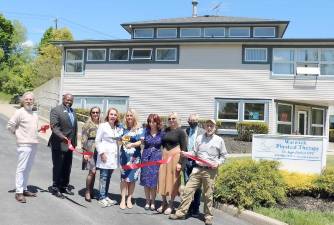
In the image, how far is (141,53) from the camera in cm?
2672

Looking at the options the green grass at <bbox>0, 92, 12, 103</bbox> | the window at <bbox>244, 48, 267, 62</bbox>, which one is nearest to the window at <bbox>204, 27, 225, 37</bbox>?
the window at <bbox>244, 48, 267, 62</bbox>

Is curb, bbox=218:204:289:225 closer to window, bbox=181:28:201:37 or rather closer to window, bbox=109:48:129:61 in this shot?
window, bbox=109:48:129:61

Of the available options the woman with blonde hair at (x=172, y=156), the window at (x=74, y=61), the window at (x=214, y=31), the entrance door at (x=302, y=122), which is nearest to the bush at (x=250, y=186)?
the woman with blonde hair at (x=172, y=156)

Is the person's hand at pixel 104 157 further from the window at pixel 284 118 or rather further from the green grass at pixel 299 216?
the window at pixel 284 118

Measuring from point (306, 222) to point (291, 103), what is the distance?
18664 millimetres

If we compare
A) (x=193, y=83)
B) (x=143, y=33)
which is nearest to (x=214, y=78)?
(x=193, y=83)

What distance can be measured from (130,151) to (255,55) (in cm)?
1794

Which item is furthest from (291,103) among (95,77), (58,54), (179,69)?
(58,54)

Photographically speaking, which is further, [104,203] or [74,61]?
[74,61]

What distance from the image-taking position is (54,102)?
1182 inches

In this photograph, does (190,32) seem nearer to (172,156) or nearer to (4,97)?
(4,97)

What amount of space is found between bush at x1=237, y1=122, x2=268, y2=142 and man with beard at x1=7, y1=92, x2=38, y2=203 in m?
16.5

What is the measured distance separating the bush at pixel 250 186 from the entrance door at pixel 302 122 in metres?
17.7

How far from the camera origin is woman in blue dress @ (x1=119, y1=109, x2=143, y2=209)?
8.04m
